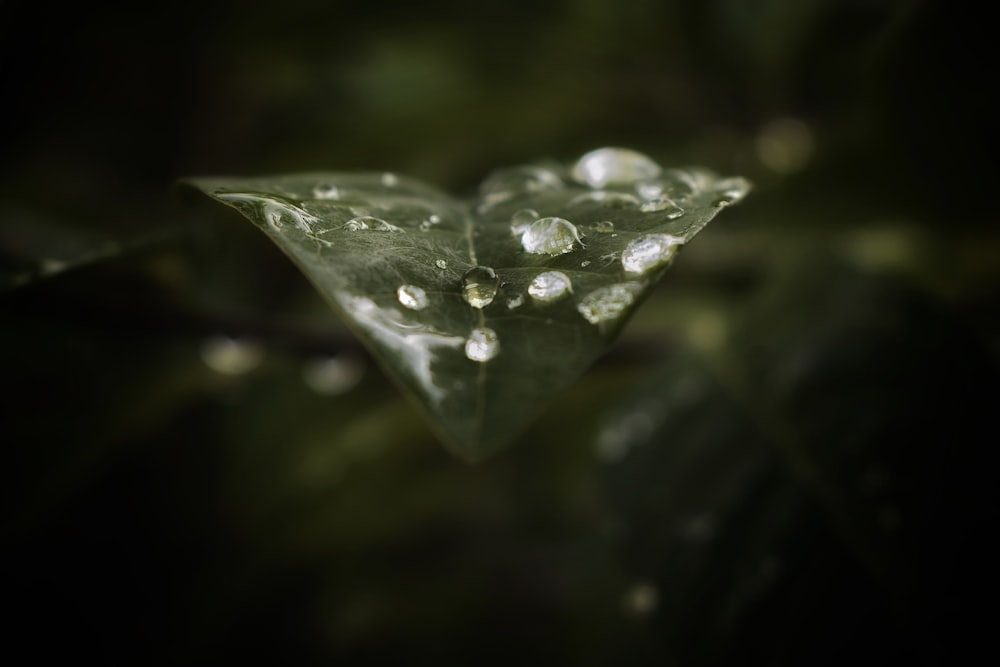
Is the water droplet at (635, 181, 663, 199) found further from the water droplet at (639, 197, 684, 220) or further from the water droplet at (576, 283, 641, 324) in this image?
the water droplet at (576, 283, 641, 324)

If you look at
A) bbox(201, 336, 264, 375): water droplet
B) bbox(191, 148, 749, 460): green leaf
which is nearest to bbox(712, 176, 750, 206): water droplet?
bbox(191, 148, 749, 460): green leaf

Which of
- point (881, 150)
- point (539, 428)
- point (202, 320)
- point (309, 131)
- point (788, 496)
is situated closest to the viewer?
point (788, 496)

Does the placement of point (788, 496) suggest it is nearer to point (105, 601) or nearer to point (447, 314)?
point (447, 314)

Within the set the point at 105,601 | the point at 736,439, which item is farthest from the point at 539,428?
the point at 105,601

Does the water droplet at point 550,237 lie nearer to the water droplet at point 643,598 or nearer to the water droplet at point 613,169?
the water droplet at point 613,169

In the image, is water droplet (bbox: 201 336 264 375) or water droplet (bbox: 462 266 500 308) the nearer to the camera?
water droplet (bbox: 462 266 500 308)

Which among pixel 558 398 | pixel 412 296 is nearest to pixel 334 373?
pixel 558 398

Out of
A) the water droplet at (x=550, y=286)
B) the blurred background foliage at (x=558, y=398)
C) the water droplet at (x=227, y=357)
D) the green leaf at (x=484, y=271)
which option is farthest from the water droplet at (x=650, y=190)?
the water droplet at (x=227, y=357)
